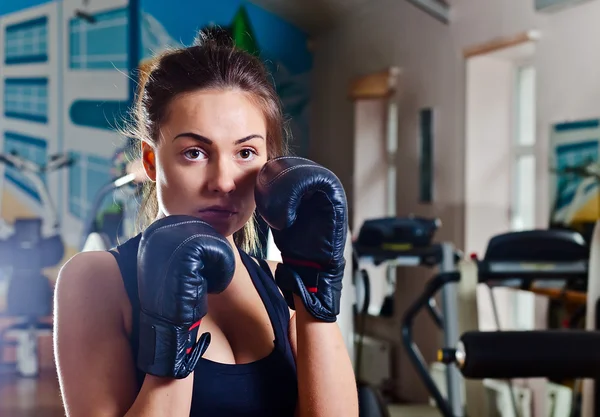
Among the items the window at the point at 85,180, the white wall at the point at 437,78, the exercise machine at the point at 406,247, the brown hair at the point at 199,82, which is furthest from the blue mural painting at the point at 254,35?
the brown hair at the point at 199,82

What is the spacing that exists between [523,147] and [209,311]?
3603 mm

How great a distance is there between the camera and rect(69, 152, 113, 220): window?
591 centimetres

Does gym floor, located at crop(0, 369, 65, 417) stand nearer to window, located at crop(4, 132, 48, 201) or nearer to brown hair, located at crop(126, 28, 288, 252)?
window, located at crop(4, 132, 48, 201)

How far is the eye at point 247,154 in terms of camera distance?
113 cm

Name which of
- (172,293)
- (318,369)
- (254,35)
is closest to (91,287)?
(172,293)

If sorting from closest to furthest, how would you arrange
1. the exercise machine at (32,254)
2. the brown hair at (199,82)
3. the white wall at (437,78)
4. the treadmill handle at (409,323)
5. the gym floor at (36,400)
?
the brown hair at (199,82) → the treadmill handle at (409,323) → the white wall at (437,78) → the gym floor at (36,400) → the exercise machine at (32,254)

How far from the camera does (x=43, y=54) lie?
5895 millimetres

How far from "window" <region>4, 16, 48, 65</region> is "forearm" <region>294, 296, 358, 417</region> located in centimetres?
552

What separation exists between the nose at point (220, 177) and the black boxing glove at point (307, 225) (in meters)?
0.05

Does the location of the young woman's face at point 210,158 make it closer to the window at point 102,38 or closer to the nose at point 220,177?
the nose at point 220,177

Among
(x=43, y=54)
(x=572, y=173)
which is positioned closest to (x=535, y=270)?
(x=572, y=173)

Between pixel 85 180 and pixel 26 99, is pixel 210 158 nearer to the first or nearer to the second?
pixel 85 180

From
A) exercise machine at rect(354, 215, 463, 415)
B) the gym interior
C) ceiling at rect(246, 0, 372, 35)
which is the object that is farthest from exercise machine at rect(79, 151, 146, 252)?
ceiling at rect(246, 0, 372, 35)

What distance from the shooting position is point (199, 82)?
114 cm
